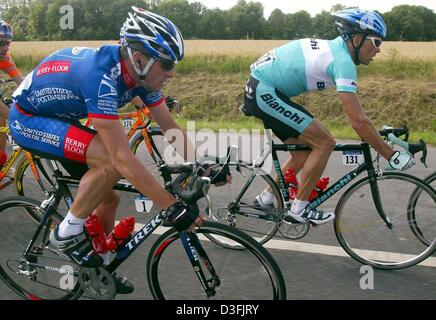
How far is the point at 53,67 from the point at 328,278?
2.56 m

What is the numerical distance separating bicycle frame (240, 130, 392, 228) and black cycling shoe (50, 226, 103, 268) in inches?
71.4

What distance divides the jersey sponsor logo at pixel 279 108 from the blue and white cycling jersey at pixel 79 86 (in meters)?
1.34

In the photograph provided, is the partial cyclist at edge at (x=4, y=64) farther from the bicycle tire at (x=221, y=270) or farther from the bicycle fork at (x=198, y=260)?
the bicycle fork at (x=198, y=260)

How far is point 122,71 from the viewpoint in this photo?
326 centimetres

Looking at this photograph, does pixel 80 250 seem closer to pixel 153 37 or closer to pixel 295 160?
pixel 153 37

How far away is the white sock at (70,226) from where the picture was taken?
3332 millimetres

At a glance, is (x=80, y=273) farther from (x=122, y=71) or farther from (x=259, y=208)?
(x=259, y=208)

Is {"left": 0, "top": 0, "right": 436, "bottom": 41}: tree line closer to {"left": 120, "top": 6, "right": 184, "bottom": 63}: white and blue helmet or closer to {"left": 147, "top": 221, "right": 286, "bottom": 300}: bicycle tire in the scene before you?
{"left": 147, "top": 221, "right": 286, "bottom": 300}: bicycle tire

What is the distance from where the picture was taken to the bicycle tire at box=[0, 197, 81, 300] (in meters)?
3.69

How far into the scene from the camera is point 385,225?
15.3ft

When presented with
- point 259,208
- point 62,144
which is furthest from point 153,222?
point 259,208

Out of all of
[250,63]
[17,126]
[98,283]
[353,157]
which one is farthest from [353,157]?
[250,63]

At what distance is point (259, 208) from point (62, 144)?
211 centimetres

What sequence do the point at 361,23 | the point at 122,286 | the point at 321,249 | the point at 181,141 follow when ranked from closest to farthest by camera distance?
the point at 122,286, the point at 181,141, the point at 361,23, the point at 321,249
